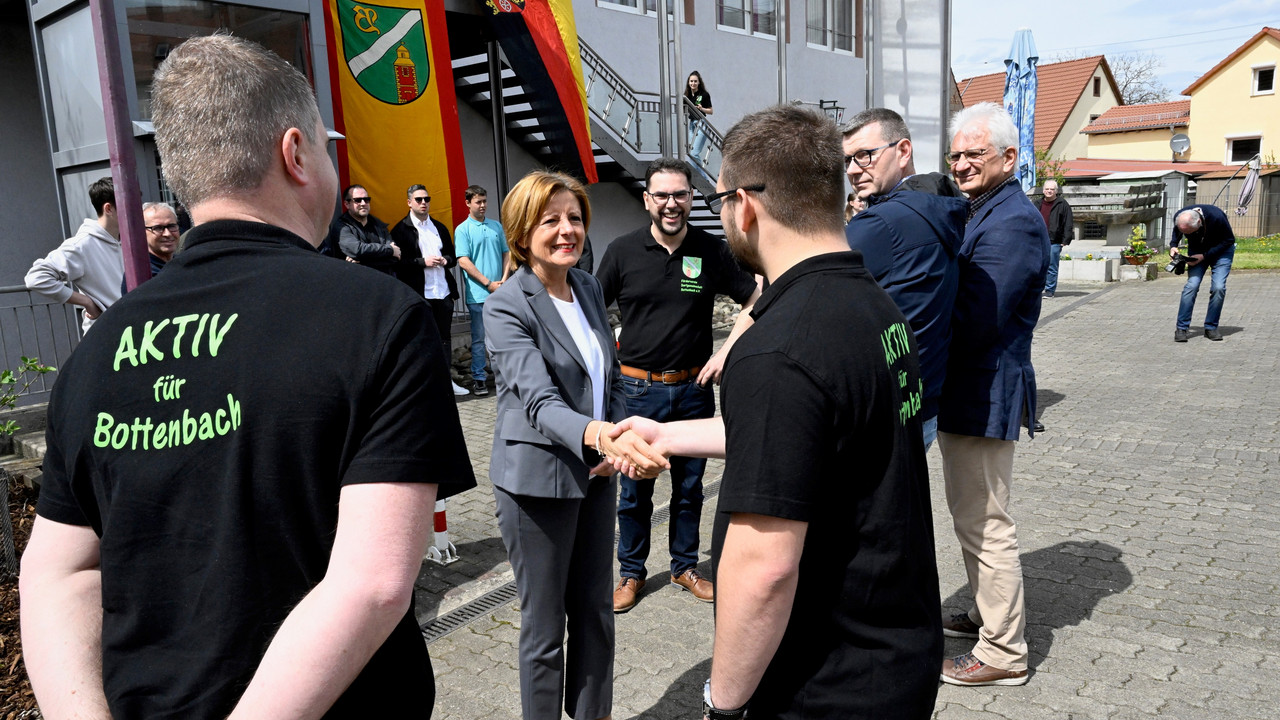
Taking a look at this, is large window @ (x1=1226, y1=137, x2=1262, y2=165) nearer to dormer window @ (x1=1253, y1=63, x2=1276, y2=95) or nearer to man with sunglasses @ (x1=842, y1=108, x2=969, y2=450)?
dormer window @ (x1=1253, y1=63, x2=1276, y2=95)

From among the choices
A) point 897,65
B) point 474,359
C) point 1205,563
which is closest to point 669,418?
→ point 1205,563

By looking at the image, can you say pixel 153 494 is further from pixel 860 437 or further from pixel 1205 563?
pixel 1205 563

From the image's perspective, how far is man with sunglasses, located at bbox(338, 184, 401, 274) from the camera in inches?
311

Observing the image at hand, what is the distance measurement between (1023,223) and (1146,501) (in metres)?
3.30

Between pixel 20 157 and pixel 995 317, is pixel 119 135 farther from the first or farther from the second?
pixel 20 157

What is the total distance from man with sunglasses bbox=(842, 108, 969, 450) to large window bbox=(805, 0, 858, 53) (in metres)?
17.6

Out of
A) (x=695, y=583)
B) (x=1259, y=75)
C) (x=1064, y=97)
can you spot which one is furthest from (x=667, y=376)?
(x=1259, y=75)

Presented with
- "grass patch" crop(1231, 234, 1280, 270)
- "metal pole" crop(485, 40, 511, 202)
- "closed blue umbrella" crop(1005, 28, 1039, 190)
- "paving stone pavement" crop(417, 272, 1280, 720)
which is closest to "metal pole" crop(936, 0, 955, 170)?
"closed blue umbrella" crop(1005, 28, 1039, 190)

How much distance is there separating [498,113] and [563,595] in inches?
364

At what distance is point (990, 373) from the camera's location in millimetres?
3467

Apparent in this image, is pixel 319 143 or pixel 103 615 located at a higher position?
pixel 319 143

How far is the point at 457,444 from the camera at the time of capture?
1.30 m

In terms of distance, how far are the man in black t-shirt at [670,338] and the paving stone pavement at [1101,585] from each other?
0.88ft

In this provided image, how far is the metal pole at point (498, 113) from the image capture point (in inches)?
431
